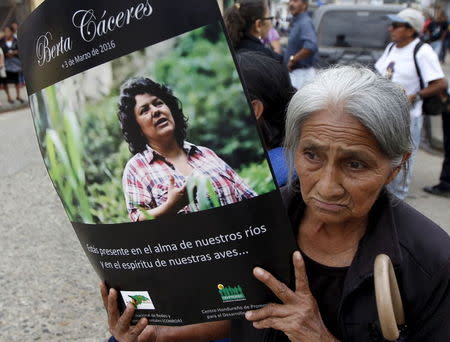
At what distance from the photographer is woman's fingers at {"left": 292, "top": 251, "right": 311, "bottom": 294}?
1.11m

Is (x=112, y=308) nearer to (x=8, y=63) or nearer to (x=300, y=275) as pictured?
(x=300, y=275)

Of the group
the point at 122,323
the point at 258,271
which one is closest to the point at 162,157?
the point at 258,271

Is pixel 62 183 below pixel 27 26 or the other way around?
below

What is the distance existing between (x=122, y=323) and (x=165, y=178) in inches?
18.5

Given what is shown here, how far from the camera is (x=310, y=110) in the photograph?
1280mm

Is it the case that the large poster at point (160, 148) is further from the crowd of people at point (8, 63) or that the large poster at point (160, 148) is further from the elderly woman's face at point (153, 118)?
the crowd of people at point (8, 63)

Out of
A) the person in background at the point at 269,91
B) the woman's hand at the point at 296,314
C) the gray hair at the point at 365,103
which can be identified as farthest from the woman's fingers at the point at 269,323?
the person in background at the point at 269,91

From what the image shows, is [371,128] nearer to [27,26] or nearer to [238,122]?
[238,122]

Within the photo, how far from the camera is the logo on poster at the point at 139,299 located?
1.24 meters

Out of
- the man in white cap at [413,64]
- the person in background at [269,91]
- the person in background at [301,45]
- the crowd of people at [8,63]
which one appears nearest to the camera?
the person in background at [269,91]

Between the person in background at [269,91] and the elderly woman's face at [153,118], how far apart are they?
2.76 ft

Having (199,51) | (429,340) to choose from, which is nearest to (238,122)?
(199,51)

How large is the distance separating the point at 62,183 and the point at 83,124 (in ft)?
0.54

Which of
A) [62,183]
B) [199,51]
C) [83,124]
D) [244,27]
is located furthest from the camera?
[244,27]
